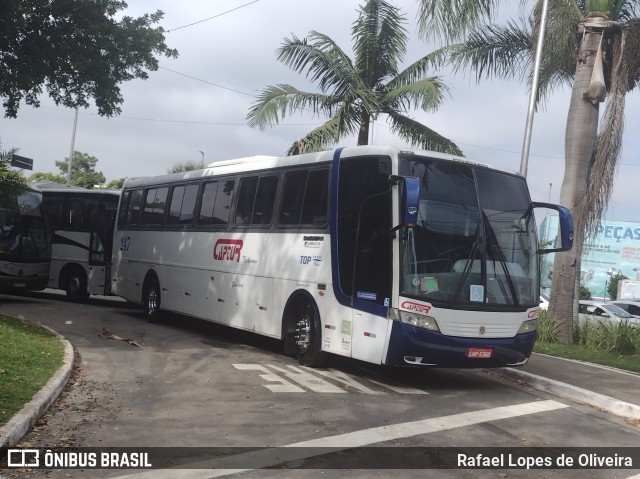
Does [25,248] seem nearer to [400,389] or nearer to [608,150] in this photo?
[400,389]

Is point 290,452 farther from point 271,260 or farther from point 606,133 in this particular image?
point 606,133

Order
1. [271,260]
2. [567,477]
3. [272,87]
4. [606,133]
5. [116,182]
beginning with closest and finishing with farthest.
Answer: [567,477] → [271,260] → [606,133] → [272,87] → [116,182]

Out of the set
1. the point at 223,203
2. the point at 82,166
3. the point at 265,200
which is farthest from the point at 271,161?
the point at 82,166

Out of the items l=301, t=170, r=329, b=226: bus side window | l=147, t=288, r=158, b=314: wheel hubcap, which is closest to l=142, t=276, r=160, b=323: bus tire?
l=147, t=288, r=158, b=314: wheel hubcap

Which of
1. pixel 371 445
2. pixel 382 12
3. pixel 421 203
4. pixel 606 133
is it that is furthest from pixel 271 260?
pixel 382 12

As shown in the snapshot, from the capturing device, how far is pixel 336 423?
7.85 metres

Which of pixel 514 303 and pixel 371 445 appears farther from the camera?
pixel 514 303

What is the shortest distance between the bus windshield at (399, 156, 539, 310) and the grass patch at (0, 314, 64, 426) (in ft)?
15.3

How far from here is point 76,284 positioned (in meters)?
21.9

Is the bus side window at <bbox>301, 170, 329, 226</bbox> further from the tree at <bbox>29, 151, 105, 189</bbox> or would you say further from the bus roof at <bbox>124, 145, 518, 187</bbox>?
the tree at <bbox>29, 151, 105, 189</bbox>

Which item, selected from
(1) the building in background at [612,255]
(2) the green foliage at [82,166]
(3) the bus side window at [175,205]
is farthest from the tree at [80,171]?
(3) the bus side window at [175,205]

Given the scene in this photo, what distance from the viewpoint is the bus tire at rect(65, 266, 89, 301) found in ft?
71.3

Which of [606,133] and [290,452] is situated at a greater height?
[606,133]

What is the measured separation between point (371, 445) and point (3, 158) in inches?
390
